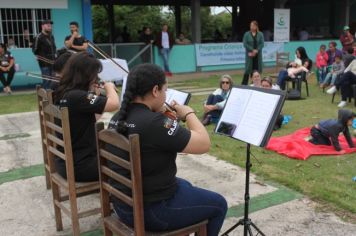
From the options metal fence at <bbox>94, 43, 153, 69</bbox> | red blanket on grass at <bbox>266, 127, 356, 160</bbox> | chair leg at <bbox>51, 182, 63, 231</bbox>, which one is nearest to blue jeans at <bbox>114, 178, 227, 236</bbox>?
chair leg at <bbox>51, 182, 63, 231</bbox>

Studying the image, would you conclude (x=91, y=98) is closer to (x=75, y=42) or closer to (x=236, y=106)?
(x=236, y=106)

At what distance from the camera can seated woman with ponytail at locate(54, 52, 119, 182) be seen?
3234mm

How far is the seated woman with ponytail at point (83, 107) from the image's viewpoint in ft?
10.6

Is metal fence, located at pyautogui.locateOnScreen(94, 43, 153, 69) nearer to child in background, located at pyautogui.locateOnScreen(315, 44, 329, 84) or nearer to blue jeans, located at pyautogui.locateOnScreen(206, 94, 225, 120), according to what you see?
child in background, located at pyautogui.locateOnScreen(315, 44, 329, 84)

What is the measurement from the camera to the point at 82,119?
3.29 m

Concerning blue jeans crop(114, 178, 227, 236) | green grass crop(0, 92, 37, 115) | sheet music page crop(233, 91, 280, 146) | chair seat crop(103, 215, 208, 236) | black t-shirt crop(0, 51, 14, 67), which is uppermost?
black t-shirt crop(0, 51, 14, 67)

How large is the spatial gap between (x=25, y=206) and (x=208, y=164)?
6.87 ft

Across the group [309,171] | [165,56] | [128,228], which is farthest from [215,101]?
[165,56]

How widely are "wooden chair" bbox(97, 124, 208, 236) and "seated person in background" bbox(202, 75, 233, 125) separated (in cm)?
464

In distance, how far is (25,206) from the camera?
399 centimetres

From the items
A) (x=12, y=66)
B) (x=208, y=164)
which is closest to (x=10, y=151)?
(x=208, y=164)

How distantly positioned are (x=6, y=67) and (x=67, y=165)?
939 centimetres

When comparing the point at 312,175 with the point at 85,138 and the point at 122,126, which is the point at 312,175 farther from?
the point at 122,126

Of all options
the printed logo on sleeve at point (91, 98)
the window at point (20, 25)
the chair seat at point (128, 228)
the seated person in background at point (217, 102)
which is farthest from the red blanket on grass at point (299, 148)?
the window at point (20, 25)
